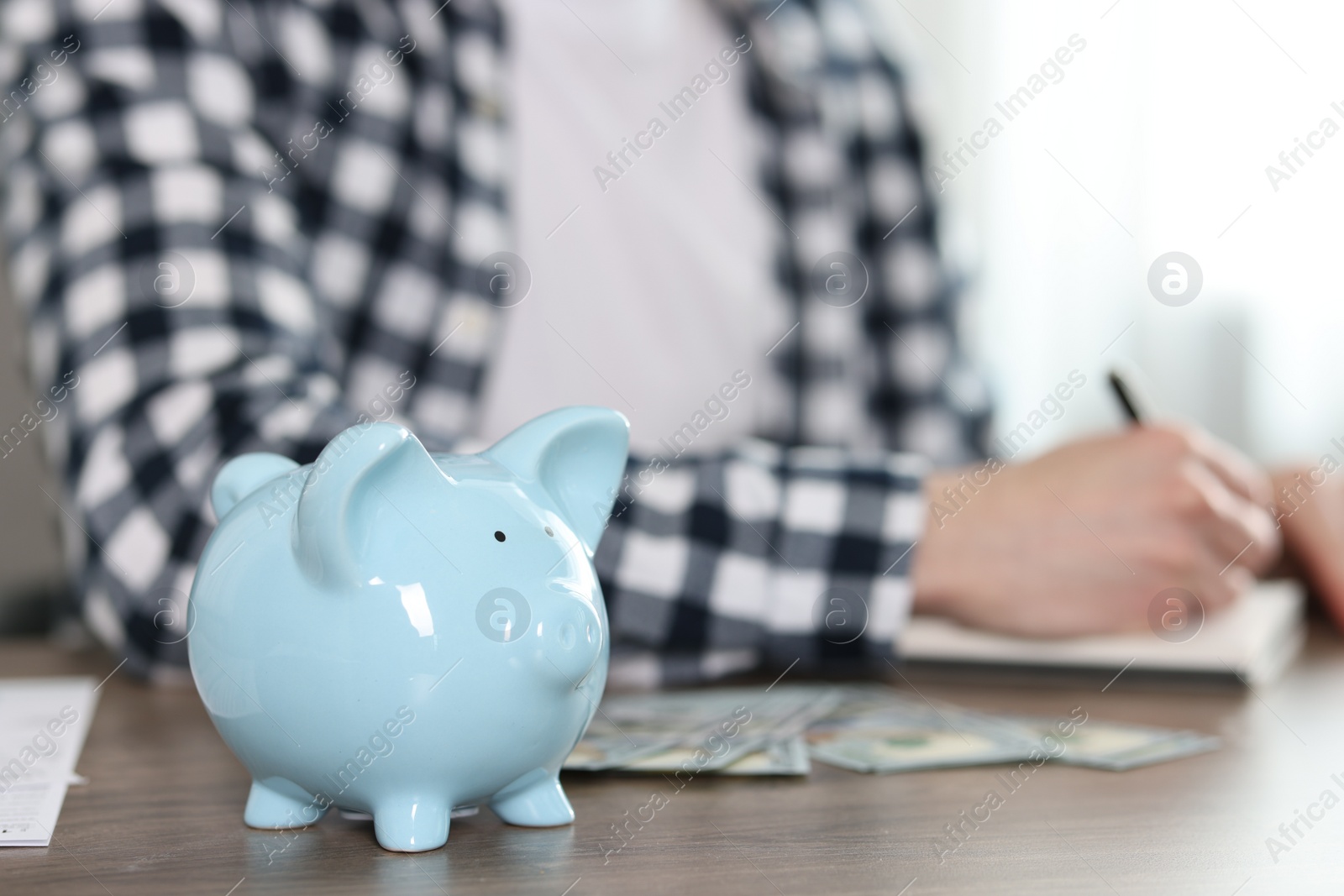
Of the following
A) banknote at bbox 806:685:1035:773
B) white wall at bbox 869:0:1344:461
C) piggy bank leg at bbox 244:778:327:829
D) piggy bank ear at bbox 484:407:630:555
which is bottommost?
piggy bank leg at bbox 244:778:327:829

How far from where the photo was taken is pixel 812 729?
55cm

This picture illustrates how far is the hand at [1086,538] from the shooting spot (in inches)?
28.3

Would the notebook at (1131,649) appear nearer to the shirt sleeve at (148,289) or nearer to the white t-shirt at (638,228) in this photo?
the shirt sleeve at (148,289)

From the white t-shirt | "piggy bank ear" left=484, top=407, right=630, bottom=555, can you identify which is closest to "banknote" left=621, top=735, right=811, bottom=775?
"piggy bank ear" left=484, top=407, right=630, bottom=555

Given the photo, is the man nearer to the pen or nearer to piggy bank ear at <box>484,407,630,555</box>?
the pen

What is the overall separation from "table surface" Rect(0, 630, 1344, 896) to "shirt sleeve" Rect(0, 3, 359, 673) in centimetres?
18

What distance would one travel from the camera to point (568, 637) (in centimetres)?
37

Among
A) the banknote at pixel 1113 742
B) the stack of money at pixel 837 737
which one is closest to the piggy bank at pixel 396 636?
the stack of money at pixel 837 737

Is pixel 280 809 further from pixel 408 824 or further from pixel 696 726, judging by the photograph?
pixel 696 726

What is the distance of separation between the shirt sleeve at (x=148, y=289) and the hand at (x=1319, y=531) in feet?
2.59

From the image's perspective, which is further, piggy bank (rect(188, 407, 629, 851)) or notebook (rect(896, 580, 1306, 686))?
notebook (rect(896, 580, 1306, 686))

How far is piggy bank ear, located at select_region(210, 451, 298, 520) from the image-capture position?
44 centimetres

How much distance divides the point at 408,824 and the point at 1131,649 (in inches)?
19.4

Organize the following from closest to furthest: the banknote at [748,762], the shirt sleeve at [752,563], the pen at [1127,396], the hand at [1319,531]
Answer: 1. the banknote at [748,762]
2. the shirt sleeve at [752,563]
3. the pen at [1127,396]
4. the hand at [1319,531]
